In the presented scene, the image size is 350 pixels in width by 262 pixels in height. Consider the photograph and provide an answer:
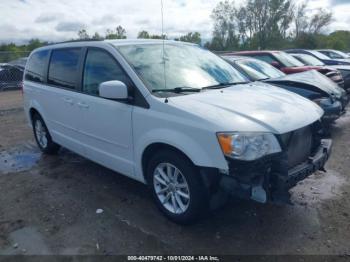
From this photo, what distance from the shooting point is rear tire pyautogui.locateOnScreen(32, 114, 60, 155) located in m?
5.80

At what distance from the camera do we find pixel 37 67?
5.74 metres

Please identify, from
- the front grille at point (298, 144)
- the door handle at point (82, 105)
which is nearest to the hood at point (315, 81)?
the front grille at point (298, 144)

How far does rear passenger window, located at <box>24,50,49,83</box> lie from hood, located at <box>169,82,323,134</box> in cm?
312

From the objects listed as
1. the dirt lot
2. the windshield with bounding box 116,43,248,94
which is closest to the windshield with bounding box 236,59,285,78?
the dirt lot

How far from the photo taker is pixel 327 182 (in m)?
4.45

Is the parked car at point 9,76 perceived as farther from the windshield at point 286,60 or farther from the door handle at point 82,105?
the door handle at point 82,105

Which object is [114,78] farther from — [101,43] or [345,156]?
[345,156]

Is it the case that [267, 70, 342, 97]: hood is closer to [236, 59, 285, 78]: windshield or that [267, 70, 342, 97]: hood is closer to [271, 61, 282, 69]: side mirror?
[236, 59, 285, 78]: windshield

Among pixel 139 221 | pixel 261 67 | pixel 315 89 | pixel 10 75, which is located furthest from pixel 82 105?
pixel 10 75

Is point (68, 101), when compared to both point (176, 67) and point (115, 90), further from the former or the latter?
point (176, 67)

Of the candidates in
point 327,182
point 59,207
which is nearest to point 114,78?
point 59,207

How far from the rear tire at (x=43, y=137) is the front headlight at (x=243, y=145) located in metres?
3.86

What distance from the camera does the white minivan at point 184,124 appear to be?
2.92 metres

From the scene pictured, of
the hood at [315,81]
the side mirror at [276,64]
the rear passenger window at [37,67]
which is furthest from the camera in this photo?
the side mirror at [276,64]
